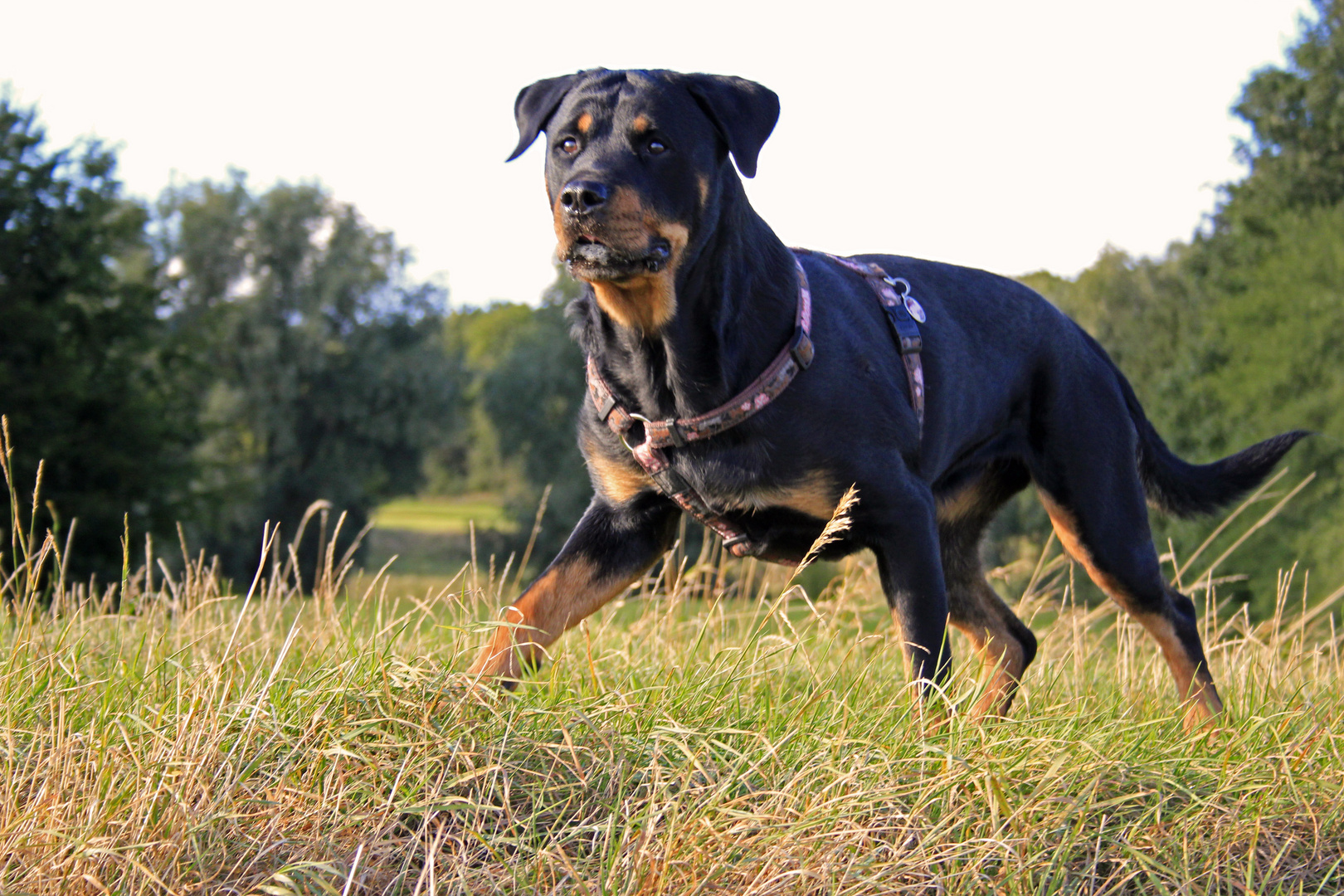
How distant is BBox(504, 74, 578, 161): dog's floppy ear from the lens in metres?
3.50

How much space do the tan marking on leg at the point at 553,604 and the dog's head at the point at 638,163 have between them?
818mm

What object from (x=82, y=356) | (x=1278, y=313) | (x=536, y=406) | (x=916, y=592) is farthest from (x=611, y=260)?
(x=536, y=406)

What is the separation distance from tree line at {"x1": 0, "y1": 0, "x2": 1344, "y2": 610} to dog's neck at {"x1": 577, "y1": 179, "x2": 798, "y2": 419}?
37.4ft

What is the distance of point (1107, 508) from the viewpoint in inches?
165

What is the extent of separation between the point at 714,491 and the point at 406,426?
37151 mm

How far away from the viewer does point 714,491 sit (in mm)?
3275

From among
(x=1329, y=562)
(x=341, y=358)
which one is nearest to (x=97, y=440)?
(x=341, y=358)

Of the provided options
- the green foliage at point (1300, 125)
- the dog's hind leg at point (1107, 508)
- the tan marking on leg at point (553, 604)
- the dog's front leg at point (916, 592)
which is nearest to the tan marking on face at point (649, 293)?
the tan marking on leg at point (553, 604)

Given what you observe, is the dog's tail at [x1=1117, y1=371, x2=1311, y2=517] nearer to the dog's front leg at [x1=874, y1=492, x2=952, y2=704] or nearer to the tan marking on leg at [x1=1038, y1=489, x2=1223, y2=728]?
the tan marking on leg at [x1=1038, y1=489, x2=1223, y2=728]

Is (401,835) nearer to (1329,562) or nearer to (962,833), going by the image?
(962,833)

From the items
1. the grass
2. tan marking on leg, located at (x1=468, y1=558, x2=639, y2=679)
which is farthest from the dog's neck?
the grass

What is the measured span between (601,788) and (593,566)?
109 centimetres

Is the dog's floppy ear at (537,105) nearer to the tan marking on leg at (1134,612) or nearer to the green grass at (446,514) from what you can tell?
the tan marking on leg at (1134,612)

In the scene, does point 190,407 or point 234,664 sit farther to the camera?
point 190,407
